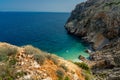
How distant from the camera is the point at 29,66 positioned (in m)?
18.7

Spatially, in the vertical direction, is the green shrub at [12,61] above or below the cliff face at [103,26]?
above

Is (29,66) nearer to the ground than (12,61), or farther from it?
nearer to the ground

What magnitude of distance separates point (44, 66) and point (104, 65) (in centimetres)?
3172

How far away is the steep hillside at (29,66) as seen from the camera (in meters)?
17.8

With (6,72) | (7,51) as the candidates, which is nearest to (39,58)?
(7,51)

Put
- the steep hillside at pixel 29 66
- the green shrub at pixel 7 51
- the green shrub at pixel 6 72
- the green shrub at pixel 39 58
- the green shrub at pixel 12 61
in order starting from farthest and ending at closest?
the green shrub at pixel 39 58
the green shrub at pixel 7 51
the green shrub at pixel 12 61
the steep hillside at pixel 29 66
the green shrub at pixel 6 72

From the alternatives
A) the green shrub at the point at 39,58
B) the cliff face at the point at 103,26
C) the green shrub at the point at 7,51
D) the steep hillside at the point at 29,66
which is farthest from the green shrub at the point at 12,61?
the cliff face at the point at 103,26

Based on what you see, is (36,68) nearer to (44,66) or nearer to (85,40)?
(44,66)

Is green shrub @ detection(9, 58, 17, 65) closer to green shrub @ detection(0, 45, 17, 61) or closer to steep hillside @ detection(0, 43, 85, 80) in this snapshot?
steep hillside @ detection(0, 43, 85, 80)

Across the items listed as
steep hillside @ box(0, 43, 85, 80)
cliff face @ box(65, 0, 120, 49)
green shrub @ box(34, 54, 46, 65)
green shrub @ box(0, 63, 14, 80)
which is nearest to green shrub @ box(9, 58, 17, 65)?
steep hillside @ box(0, 43, 85, 80)

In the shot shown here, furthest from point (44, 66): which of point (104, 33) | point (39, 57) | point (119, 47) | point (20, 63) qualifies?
point (104, 33)

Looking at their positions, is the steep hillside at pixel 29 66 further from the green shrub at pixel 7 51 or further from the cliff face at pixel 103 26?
A: the cliff face at pixel 103 26

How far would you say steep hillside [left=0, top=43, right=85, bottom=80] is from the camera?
17.8 metres

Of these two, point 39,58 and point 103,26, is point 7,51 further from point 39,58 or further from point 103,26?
point 103,26
